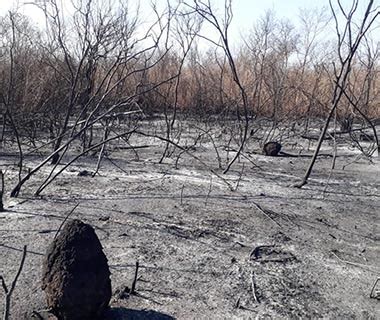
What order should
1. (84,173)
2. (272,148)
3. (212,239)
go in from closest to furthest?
(212,239)
(84,173)
(272,148)

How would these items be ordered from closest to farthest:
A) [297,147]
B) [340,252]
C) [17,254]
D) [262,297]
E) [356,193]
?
1. [262,297]
2. [17,254]
3. [340,252]
4. [356,193]
5. [297,147]

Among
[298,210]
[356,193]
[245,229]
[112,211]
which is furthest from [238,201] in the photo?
[356,193]

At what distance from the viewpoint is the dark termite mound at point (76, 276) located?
2652mm

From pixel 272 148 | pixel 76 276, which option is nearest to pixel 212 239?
pixel 76 276

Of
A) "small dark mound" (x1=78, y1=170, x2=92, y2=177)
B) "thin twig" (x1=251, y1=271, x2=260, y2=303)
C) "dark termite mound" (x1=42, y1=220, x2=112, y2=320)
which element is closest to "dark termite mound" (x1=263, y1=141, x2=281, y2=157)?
"small dark mound" (x1=78, y1=170, x2=92, y2=177)

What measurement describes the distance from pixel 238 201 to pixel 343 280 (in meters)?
2.17

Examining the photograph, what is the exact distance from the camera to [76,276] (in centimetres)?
268

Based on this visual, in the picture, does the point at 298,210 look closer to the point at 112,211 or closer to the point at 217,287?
the point at 112,211

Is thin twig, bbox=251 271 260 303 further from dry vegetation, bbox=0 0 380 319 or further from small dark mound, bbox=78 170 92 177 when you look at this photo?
small dark mound, bbox=78 170 92 177

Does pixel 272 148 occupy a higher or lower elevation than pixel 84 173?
higher

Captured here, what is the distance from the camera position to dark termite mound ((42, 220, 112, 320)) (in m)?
2.65

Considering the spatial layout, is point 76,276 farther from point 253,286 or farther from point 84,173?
point 84,173

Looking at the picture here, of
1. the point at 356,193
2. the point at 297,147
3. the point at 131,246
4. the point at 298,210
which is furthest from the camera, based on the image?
the point at 297,147

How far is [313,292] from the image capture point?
11.1 ft
